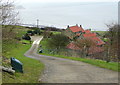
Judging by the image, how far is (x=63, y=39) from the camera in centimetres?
3225

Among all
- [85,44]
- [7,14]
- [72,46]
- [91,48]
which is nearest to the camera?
[7,14]

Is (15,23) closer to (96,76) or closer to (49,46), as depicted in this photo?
(96,76)

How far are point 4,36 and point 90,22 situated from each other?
5787 centimetres

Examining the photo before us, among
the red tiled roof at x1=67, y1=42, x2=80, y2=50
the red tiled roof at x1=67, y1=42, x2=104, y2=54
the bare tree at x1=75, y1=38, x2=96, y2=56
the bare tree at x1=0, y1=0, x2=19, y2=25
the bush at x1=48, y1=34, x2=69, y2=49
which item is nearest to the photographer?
the bare tree at x1=0, y1=0, x2=19, y2=25

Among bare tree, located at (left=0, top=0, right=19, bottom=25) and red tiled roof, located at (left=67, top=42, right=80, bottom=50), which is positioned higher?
bare tree, located at (left=0, top=0, right=19, bottom=25)

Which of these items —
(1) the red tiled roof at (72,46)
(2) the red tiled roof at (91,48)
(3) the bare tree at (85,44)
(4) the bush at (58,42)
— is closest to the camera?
(3) the bare tree at (85,44)

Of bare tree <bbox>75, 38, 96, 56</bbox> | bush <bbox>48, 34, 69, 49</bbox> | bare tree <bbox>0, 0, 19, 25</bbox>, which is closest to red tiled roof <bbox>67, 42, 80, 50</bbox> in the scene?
bush <bbox>48, 34, 69, 49</bbox>

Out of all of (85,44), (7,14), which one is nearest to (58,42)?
(85,44)

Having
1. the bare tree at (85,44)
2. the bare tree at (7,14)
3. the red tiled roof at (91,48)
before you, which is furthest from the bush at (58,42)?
the bare tree at (7,14)

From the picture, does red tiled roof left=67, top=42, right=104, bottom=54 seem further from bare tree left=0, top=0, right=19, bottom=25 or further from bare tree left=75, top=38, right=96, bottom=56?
bare tree left=0, top=0, right=19, bottom=25

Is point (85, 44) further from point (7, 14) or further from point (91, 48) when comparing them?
point (7, 14)

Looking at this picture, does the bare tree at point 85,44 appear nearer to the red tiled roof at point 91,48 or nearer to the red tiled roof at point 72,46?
the red tiled roof at point 91,48

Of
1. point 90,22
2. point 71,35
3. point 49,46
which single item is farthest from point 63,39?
point 90,22

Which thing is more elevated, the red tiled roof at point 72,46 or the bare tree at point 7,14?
the bare tree at point 7,14
